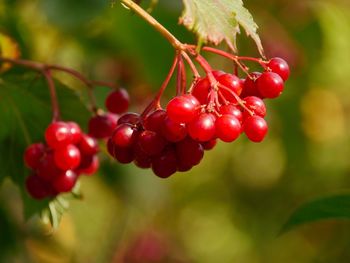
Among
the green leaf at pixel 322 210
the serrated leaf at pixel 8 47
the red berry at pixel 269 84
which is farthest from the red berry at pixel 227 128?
the serrated leaf at pixel 8 47

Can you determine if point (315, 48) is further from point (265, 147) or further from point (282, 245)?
point (282, 245)

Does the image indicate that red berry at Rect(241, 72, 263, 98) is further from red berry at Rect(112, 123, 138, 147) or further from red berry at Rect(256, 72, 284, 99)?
red berry at Rect(112, 123, 138, 147)

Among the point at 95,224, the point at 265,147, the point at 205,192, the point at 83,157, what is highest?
the point at 83,157

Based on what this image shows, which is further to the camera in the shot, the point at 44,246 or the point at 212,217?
the point at 212,217

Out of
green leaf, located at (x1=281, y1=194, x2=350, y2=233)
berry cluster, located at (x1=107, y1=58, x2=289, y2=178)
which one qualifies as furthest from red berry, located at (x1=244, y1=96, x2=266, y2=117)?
green leaf, located at (x1=281, y1=194, x2=350, y2=233)

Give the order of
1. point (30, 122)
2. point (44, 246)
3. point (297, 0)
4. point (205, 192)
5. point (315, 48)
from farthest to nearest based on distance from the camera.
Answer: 1. point (205, 192)
2. point (297, 0)
3. point (315, 48)
4. point (44, 246)
5. point (30, 122)

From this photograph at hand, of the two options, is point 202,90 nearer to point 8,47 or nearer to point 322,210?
point 322,210

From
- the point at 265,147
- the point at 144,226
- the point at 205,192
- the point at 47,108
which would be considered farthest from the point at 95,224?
the point at 47,108

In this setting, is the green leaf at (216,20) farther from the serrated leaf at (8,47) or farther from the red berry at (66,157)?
the serrated leaf at (8,47)
